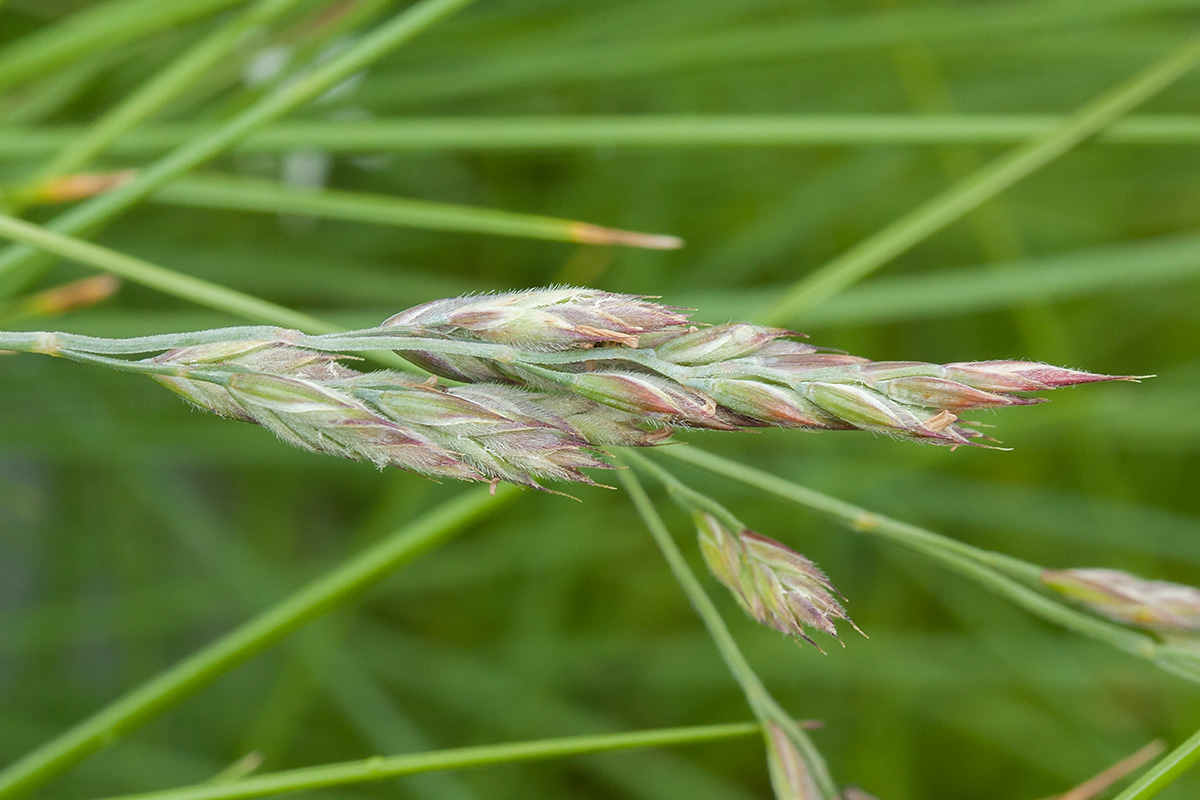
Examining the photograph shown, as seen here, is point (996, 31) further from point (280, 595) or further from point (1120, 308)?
A: point (280, 595)

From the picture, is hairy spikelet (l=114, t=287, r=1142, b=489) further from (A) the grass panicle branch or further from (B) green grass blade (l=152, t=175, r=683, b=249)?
(B) green grass blade (l=152, t=175, r=683, b=249)

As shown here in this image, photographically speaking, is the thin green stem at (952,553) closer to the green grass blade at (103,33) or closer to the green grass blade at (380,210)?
the green grass blade at (380,210)

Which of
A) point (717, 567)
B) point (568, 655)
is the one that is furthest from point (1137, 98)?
point (568, 655)

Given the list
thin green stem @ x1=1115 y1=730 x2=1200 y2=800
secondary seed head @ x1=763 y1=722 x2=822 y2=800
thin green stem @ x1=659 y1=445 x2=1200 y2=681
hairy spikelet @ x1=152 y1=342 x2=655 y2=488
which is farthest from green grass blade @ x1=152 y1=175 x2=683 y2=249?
thin green stem @ x1=1115 y1=730 x2=1200 y2=800

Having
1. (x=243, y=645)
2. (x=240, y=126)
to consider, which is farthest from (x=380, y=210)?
(x=243, y=645)

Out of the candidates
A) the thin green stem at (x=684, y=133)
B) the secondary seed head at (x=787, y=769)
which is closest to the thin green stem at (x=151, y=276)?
the thin green stem at (x=684, y=133)

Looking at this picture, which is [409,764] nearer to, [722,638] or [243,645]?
[243,645]
